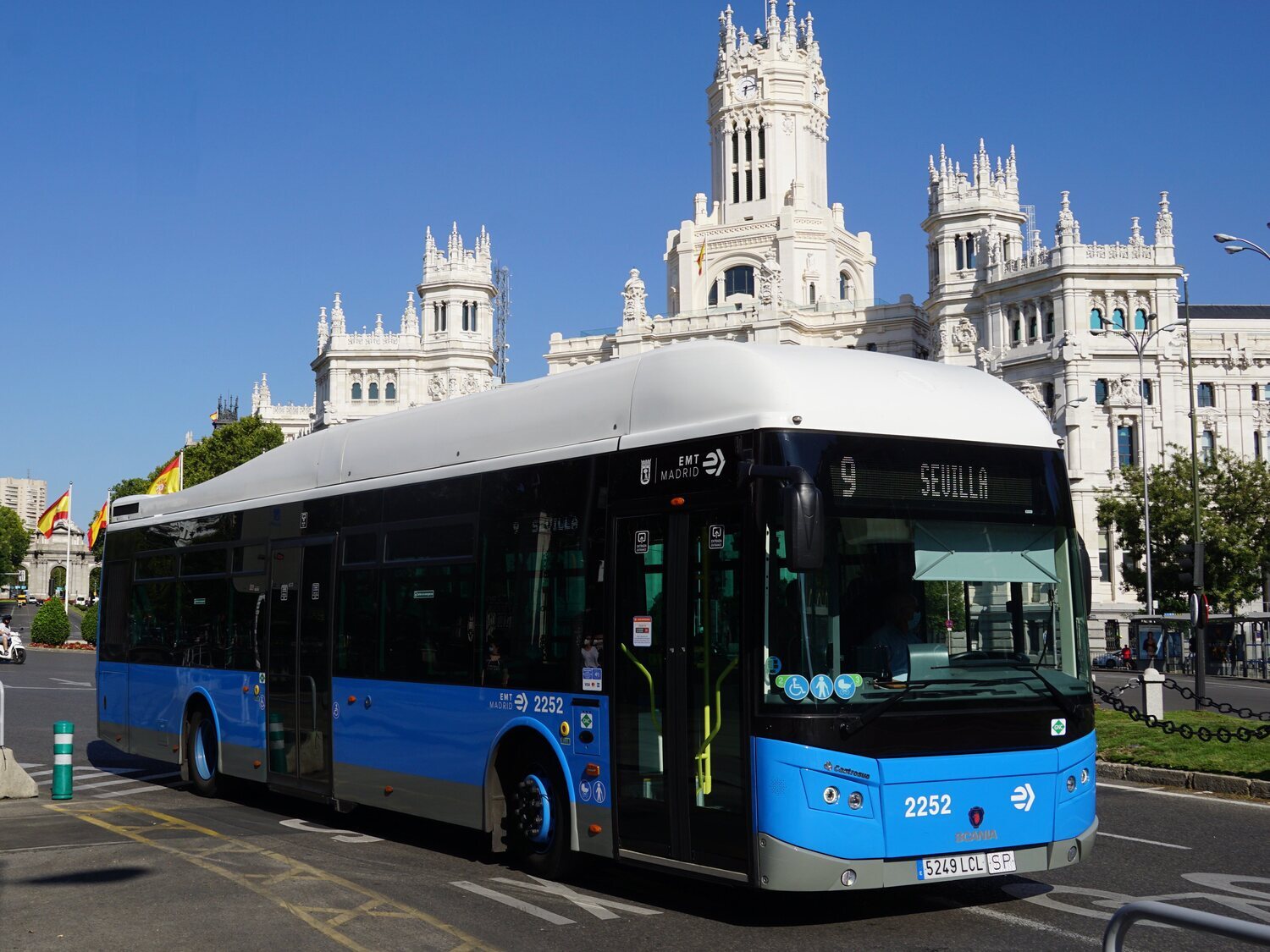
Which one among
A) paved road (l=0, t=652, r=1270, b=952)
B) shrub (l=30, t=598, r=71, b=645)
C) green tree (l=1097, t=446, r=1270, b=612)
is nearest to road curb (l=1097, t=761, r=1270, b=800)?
paved road (l=0, t=652, r=1270, b=952)

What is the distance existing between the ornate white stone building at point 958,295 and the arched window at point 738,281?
11cm

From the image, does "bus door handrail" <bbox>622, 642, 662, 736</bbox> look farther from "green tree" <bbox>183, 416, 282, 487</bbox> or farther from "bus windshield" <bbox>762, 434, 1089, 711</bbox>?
"green tree" <bbox>183, 416, 282, 487</bbox>

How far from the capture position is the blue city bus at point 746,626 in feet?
23.5

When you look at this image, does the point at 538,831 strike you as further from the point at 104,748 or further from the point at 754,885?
the point at 104,748

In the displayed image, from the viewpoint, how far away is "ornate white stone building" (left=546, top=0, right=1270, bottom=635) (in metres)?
75.1

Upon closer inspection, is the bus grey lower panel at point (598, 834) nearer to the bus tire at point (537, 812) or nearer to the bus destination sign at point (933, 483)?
the bus tire at point (537, 812)

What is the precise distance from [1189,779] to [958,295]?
7292 cm

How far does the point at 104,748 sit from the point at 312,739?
28.6 feet

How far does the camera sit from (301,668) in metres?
11.7

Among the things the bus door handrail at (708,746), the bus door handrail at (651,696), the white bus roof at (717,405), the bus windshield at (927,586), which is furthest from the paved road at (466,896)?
the white bus roof at (717,405)

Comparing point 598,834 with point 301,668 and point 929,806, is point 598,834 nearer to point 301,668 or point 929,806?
point 929,806

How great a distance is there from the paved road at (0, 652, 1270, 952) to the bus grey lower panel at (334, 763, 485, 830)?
1.08 feet

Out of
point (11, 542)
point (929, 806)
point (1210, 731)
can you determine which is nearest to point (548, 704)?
point (929, 806)

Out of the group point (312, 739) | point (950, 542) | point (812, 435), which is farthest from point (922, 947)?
point (312, 739)
